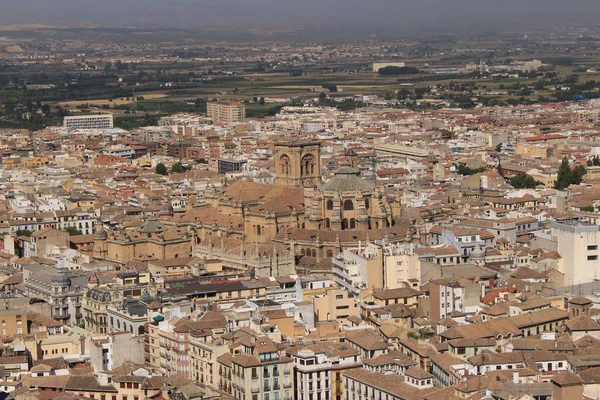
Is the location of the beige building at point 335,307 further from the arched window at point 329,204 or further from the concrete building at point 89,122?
the concrete building at point 89,122

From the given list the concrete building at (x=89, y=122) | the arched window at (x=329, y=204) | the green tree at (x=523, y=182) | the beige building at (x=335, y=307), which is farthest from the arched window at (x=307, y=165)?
the concrete building at (x=89, y=122)

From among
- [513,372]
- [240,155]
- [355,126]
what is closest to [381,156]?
[240,155]

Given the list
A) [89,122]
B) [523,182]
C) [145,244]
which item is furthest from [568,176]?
[89,122]

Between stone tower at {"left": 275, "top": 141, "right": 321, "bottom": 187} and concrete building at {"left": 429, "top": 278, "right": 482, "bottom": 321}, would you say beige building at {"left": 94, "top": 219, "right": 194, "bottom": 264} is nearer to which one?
stone tower at {"left": 275, "top": 141, "right": 321, "bottom": 187}

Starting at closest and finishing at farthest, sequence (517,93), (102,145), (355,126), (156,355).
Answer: (156,355) < (102,145) < (355,126) < (517,93)

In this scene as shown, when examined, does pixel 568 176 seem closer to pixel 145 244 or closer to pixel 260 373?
pixel 145 244

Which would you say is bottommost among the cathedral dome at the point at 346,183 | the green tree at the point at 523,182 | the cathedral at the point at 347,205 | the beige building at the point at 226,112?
the beige building at the point at 226,112

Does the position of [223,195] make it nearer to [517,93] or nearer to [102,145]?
[102,145]
